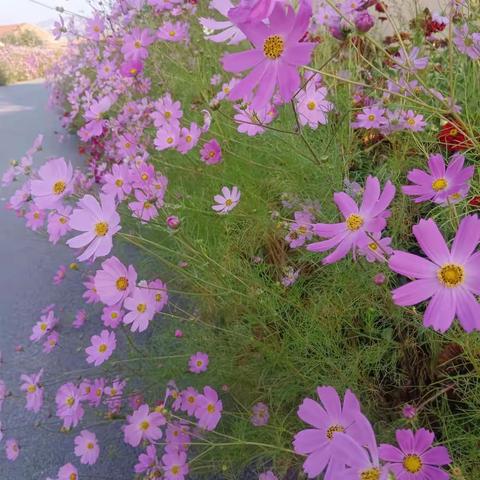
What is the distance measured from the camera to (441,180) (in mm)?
543

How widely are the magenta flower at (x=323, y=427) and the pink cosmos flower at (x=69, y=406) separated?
1.67ft

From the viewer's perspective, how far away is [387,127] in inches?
37.3

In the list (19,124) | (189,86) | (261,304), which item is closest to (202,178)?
(189,86)

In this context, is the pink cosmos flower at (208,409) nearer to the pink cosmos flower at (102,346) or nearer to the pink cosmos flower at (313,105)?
the pink cosmos flower at (102,346)

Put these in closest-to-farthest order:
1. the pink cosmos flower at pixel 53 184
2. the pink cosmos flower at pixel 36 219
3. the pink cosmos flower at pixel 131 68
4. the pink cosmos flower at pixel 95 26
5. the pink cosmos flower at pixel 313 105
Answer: the pink cosmos flower at pixel 53 184 → the pink cosmos flower at pixel 313 105 → the pink cosmos flower at pixel 36 219 → the pink cosmos flower at pixel 131 68 → the pink cosmos flower at pixel 95 26

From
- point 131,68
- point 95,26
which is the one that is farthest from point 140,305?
point 95,26

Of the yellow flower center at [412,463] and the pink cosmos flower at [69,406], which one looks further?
the pink cosmos flower at [69,406]

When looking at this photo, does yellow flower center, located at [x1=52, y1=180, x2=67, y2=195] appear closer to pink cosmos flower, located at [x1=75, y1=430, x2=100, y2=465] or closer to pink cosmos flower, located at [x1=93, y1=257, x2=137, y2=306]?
pink cosmos flower, located at [x1=93, y1=257, x2=137, y2=306]

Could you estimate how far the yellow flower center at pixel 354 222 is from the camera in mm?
514

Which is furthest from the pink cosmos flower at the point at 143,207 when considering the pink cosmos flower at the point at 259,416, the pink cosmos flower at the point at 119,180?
the pink cosmos flower at the point at 259,416

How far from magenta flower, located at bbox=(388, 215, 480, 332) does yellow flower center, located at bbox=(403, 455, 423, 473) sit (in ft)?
0.67

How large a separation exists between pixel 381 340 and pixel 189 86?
44.7 inches

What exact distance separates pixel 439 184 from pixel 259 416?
48cm

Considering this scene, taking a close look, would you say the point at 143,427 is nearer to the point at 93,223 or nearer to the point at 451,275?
the point at 93,223
